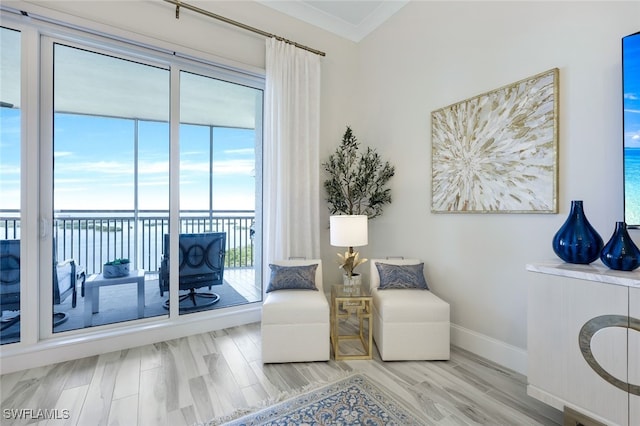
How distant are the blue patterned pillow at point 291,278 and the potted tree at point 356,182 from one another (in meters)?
0.67

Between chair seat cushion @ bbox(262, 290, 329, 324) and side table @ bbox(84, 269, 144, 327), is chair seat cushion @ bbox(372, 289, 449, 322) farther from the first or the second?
side table @ bbox(84, 269, 144, 327)

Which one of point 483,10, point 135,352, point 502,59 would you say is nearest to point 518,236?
point 502,59

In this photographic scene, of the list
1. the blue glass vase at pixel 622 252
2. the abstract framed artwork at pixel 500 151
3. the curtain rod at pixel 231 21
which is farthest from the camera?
the curtain rod at pixel 231 21

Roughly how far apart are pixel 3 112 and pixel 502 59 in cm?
384

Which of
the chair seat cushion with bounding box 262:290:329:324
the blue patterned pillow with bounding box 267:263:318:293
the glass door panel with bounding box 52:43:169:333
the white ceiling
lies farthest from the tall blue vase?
the glass door panel with bounding box 52:43:169:333

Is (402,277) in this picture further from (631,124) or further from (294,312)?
(631,124)

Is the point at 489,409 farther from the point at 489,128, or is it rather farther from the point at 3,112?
the point at 3,112

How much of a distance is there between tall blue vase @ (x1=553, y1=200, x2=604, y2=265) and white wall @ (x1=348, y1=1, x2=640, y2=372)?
228 mm

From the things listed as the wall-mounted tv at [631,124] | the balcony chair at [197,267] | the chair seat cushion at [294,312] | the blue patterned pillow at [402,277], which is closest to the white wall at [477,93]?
the wall-mounted tv at [631,124]

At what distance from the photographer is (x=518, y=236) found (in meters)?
2.04

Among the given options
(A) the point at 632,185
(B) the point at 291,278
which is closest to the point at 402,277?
(B) the point at 291,278

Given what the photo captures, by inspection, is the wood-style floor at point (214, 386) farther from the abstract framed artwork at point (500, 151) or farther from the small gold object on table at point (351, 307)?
the abstract framed artwork at point (500, 151)

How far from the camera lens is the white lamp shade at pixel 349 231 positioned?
7.93ft

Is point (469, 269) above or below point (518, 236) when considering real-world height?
below
